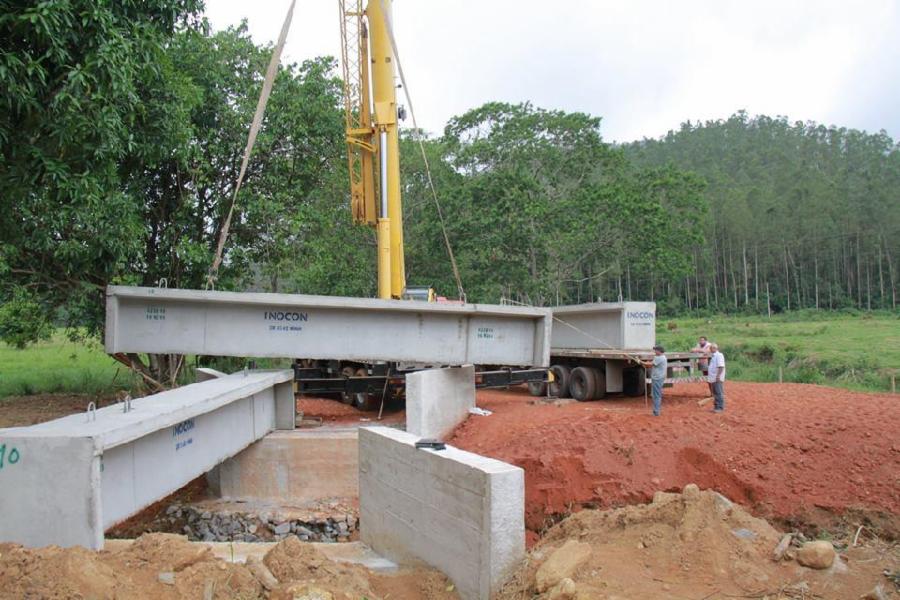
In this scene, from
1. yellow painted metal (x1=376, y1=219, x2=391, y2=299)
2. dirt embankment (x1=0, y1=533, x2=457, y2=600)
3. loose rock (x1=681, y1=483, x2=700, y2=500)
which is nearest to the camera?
dirt embankment (x1=0, y1=533, x2=457, y2=600)

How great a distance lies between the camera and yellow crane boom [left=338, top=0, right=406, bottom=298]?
1340 centimetres

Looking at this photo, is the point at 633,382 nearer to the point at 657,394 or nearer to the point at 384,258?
the point at 657,394

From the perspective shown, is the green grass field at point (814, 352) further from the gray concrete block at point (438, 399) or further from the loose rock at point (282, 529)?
the loose rock at point (282, 529)

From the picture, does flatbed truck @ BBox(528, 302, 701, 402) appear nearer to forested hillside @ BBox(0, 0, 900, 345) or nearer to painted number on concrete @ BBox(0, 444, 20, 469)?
forested hillside @ BBox(0, 0, 900, 345)

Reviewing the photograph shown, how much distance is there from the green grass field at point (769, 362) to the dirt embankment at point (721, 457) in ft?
30.4

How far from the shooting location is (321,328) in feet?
37.2

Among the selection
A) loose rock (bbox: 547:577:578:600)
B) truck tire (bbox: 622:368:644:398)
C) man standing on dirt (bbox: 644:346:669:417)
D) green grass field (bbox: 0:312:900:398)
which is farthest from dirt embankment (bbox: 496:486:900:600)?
green grass field (bbox: 0:312:900:398)

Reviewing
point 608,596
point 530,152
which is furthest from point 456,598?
point 530,152

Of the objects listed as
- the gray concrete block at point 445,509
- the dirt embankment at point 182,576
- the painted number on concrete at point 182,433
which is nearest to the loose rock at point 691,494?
the gray concrete block at point 445,509

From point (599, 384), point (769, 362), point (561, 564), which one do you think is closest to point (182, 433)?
point (561, 564)

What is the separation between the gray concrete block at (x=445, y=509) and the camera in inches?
205

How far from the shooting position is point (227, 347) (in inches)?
428

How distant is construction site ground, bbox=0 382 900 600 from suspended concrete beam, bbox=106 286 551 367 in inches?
57.8

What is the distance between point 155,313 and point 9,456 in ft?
17.7
